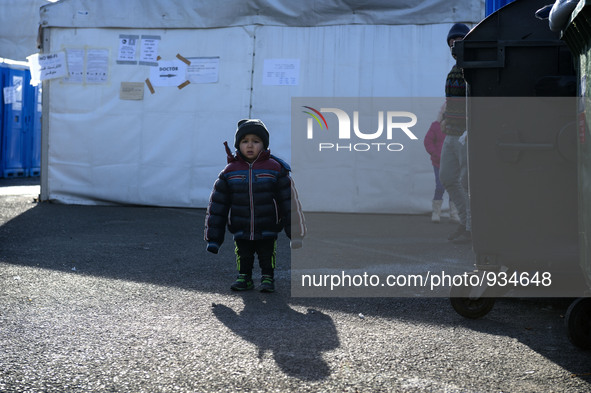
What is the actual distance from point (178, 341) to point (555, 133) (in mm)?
2099

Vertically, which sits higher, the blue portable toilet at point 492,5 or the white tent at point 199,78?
the blue portable toilet at point 492,5

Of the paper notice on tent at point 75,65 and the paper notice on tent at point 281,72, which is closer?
the paper notice on tent at point 281,72

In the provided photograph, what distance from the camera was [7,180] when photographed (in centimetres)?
1524

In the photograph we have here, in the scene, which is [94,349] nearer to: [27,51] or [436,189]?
[436,189]

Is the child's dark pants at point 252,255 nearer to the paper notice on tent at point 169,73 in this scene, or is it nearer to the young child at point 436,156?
the young child at point 436,156

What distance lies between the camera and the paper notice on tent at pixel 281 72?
977 centimetres


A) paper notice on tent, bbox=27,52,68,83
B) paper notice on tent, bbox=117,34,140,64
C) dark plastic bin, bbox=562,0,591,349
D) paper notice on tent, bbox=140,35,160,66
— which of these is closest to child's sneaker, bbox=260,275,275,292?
dark plastic bin, bbox=562,0,591,349

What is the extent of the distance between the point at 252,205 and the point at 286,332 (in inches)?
49.5

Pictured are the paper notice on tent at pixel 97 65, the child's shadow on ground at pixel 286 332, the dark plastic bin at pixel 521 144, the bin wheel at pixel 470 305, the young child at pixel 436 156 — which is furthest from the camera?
the paper notice on tent at pixel 97 65

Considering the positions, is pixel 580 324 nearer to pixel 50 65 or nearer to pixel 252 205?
pixel 252 205

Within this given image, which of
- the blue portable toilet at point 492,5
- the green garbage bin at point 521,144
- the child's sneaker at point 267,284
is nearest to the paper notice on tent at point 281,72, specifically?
the blue portable toilet at point 492,5

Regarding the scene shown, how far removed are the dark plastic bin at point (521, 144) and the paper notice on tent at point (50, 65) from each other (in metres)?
7.46

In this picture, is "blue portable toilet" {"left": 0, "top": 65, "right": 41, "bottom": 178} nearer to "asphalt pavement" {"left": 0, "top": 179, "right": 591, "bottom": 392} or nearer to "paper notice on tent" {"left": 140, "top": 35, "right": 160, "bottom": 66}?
"paper notice on tent" {"left": 140, "top": 35, "right": 160, "bottom": 66}

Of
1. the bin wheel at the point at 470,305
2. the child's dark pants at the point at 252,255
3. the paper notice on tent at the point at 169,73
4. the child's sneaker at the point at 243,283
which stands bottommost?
the child's sneaker at the point at 243,283
